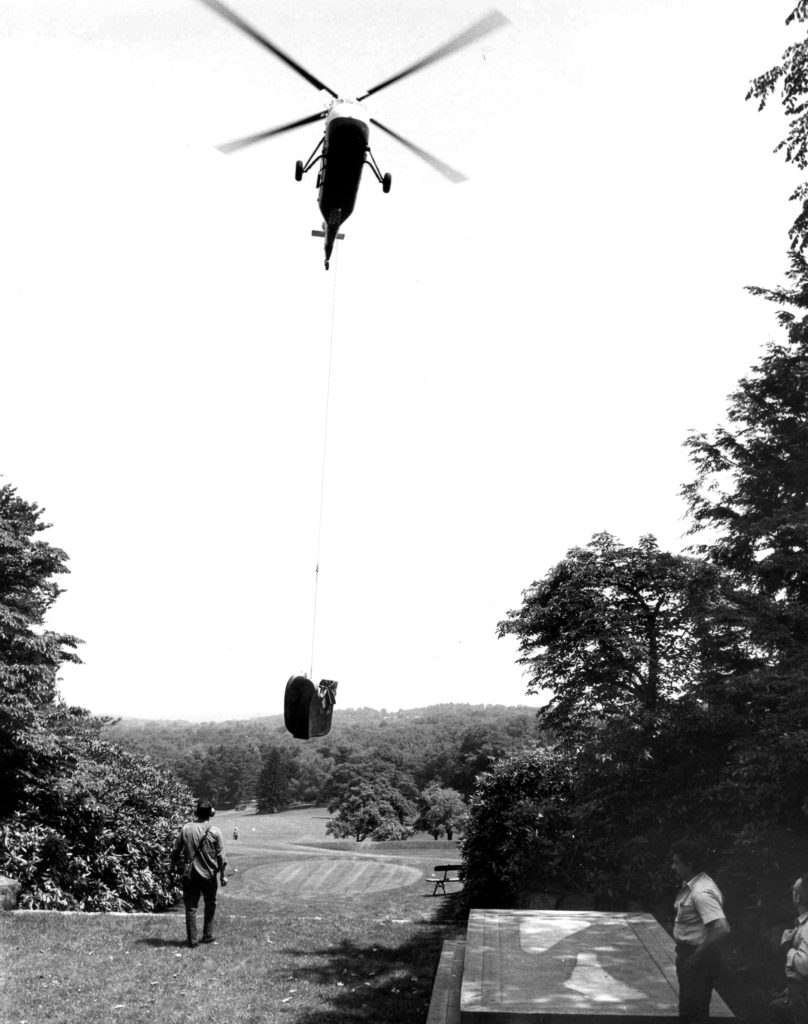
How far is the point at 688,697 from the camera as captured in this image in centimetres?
1414

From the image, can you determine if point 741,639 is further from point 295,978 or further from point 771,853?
point 295,978

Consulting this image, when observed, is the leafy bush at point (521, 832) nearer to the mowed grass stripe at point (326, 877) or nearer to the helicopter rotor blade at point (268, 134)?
the mowed grass stripe at point (326, 877)

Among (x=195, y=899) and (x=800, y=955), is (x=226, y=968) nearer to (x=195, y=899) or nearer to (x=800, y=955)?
(x=195, y=899)

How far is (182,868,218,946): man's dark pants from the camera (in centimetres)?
1029

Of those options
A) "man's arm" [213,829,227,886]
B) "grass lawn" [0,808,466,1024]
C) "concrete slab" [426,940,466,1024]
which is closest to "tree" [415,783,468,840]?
"grass lawn" [0,808,466,1024]

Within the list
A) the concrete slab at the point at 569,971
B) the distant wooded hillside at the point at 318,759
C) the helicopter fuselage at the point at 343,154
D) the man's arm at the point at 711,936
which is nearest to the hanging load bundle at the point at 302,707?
the concrete slab at the point at 569,971

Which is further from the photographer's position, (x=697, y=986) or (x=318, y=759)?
(x=318, y=759)

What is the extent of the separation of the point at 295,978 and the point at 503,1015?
406 cm

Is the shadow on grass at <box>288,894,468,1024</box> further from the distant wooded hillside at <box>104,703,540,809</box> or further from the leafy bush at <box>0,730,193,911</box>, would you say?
the distant wooded hillside at <box>104,703,540,809</box>

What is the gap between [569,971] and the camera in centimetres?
716

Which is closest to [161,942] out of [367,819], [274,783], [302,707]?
[302,707]

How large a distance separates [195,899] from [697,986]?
670cm

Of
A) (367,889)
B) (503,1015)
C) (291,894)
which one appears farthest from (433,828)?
(503,1015)

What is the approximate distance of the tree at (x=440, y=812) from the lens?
67.6m
